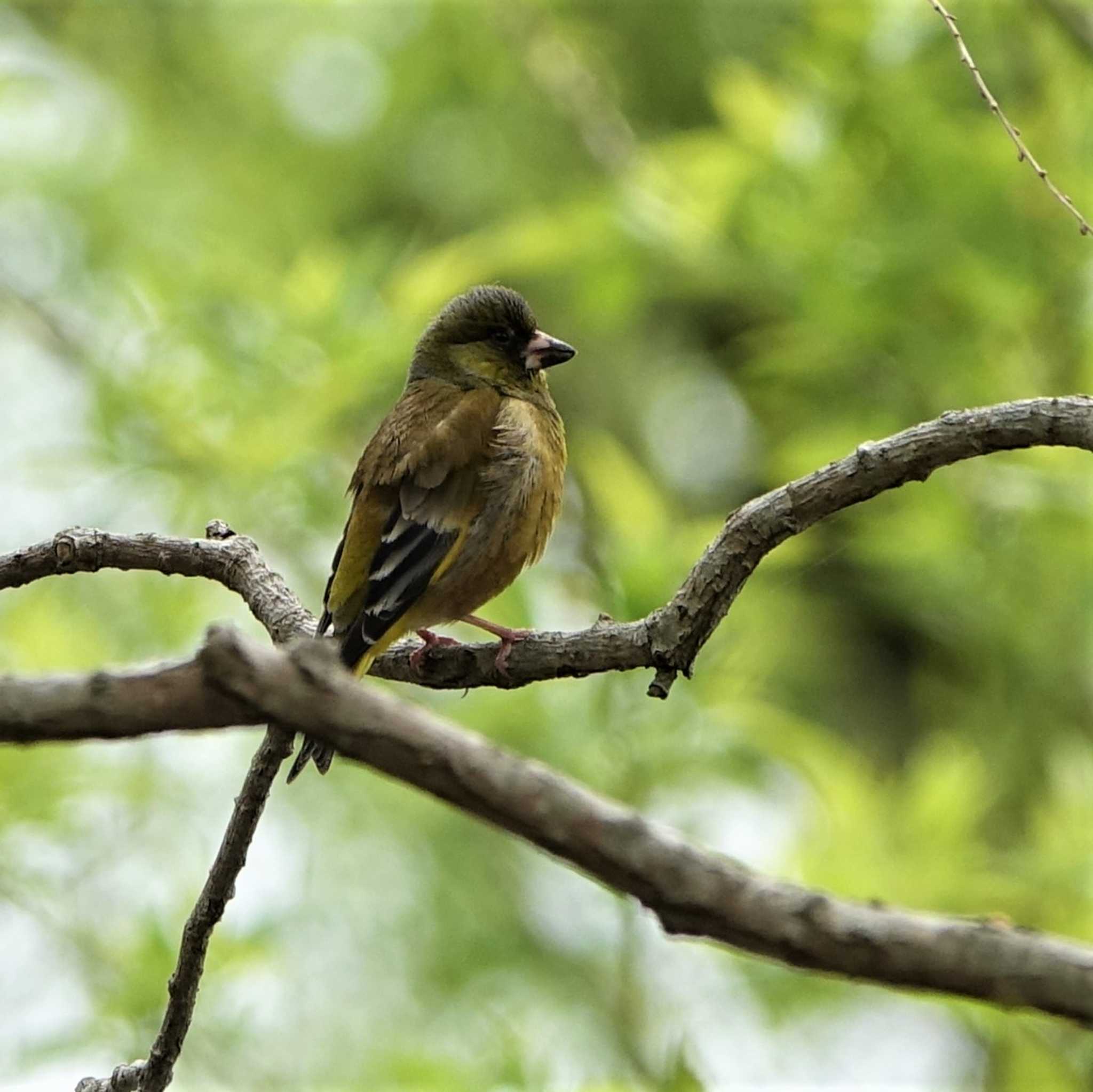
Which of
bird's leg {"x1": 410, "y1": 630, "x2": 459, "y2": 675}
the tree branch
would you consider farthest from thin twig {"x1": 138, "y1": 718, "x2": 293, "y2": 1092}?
bird's leg {"x1": 410, "y1": 630, "x2": 459, "y2": 675}

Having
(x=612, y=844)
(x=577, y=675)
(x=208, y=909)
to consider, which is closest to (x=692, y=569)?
(x=577, y=675)

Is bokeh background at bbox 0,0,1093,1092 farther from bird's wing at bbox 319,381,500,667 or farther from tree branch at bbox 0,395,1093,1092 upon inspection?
tree branch at bbox 0,395,1093,1092

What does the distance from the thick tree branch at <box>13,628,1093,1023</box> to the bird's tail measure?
225 centimetres

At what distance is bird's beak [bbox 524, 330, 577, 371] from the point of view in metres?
6.25

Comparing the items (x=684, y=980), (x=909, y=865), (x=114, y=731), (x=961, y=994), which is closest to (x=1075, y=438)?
(x=961, y=994)

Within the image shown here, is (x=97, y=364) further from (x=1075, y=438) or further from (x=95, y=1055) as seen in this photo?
(x=1075, y=438)

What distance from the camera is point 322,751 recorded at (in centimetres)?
429

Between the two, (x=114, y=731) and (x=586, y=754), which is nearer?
(x=114, y=731)

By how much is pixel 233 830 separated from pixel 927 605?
5.65 metres

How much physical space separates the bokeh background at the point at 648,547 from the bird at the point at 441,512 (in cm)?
38

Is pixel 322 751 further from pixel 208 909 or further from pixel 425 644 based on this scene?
pixel 208 909

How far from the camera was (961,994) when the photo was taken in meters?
1.71

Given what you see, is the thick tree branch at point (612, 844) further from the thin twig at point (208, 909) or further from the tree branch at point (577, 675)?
the thin twig at point (208, 909)

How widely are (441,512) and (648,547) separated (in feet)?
3.66
